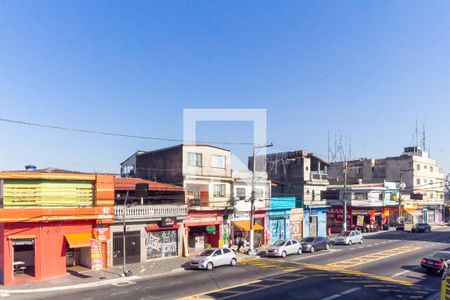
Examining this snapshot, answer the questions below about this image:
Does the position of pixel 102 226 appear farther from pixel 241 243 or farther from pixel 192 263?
pixel 241 243

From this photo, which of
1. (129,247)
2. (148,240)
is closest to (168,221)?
(148,240)

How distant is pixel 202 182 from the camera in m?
43.1

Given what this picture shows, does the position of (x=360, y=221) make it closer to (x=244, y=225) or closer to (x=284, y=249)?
(x=244, y=225)

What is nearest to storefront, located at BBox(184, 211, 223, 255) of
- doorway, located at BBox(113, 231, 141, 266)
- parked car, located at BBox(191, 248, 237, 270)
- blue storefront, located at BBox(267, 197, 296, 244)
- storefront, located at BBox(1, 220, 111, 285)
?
doorway, located at BBox(113, 231, 141, 266)

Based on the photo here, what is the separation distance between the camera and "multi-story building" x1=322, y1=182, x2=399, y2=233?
225ft

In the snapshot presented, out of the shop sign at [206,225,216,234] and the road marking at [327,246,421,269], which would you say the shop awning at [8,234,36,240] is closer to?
the shop sign at [206,225,216,234]

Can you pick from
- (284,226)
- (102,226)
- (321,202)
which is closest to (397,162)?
(321,202)

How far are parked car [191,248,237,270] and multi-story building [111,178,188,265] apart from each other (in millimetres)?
5127

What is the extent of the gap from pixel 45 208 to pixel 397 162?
8600cm

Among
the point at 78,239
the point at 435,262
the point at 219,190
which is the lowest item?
the point at 435,262

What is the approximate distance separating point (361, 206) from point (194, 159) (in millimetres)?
40190

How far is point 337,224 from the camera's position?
6812cm

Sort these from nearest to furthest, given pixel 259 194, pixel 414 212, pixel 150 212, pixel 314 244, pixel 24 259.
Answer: pixel 24 259
pixel 150 212
pixel 314 244
pixel 259 194
pixel 414 212

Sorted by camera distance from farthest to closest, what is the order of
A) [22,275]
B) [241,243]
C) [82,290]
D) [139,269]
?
[241,243] < [139,269] < [22,275] < [82,290]
